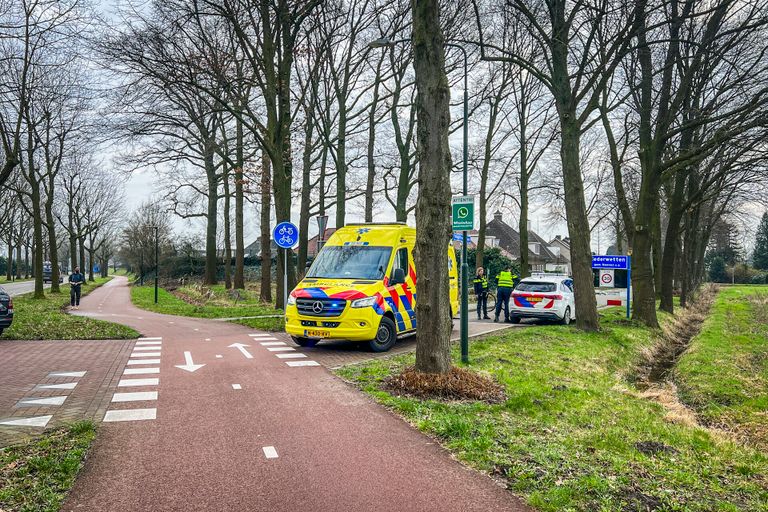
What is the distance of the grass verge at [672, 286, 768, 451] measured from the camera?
842 centimetres

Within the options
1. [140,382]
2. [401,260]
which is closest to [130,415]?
[140,382]

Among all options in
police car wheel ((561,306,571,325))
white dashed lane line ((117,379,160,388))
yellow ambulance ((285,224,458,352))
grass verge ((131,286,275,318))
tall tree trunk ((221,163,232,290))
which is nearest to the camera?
white dashed lane line ((117,379,160,388))

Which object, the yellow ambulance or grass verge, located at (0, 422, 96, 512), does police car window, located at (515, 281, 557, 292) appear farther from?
grass verge, located at (0, 422, 96, 512)

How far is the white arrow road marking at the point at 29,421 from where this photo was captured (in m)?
6.10

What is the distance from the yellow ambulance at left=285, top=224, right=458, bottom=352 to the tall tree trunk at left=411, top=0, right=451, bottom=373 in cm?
317

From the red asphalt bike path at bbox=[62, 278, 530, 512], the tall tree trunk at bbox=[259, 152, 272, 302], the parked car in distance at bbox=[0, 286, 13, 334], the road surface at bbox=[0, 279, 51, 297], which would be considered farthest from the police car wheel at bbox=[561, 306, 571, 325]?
the road surface at bbox=[0, 279, 51, 297]

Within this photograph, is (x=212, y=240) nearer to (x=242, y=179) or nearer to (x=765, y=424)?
(x=242, y=179)

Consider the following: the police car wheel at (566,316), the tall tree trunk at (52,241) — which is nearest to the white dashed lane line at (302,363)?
the police car wheel at (566,316)

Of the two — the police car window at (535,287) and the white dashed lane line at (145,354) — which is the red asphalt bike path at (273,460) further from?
the police car window at (535,287)

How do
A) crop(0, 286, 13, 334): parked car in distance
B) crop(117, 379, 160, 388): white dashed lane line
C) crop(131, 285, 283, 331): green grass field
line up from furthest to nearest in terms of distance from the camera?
1. crop(131, 285, 283, 331): green grass field
2. crop(0, 286, 13, 334): parked car in distance
3. crop(117, 379, 160, 388): white dashed lane line

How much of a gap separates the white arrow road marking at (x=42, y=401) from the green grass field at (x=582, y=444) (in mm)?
3932

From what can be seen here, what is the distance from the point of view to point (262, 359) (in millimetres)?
10266

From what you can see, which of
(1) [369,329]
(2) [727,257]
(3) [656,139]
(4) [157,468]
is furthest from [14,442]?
(2) [727,257]

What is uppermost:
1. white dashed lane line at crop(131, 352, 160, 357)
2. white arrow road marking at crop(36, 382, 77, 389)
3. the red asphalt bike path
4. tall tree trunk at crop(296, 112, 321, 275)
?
tall tree trunk at crop(296, 112, 321, 275)
